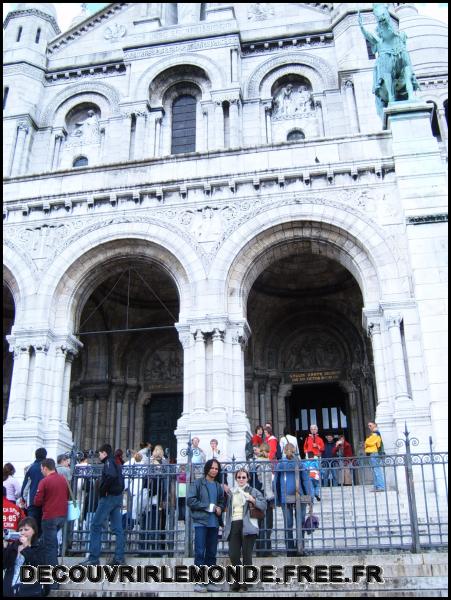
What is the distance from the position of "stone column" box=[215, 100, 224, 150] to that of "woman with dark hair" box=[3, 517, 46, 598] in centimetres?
1895

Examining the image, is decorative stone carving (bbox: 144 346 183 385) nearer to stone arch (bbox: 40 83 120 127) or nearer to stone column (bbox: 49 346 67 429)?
stone column (bbox: 49 346 67 429)

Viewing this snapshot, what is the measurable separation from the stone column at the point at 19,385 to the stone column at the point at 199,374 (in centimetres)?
429

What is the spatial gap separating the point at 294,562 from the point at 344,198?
31.8ft

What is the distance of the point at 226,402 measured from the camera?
1440 centimetres

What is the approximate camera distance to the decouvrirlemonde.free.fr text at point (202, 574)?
26.3 ft

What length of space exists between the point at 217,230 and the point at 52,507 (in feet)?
29.5

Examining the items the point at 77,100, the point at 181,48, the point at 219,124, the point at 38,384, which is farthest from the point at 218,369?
the point at 77,100

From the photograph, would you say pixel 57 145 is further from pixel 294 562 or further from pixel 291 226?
pixel 294 562

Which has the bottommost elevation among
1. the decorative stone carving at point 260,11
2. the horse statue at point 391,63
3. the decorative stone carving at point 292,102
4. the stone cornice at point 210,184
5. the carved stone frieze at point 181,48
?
the stone cornice at point 210,184

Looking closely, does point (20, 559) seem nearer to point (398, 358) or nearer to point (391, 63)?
point (398, 358)

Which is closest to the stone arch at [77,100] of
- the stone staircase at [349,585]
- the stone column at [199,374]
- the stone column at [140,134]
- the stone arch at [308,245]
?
the stone column at [140,134]

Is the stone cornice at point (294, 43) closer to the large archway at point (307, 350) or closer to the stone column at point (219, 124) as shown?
the stone column at point (219, 124)

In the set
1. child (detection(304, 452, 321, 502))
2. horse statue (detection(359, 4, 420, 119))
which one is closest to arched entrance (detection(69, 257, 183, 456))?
horse statue (detection(359, 4, 420, 119))

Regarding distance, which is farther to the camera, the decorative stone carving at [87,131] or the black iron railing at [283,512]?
the decorative stone carving at [87,131]
